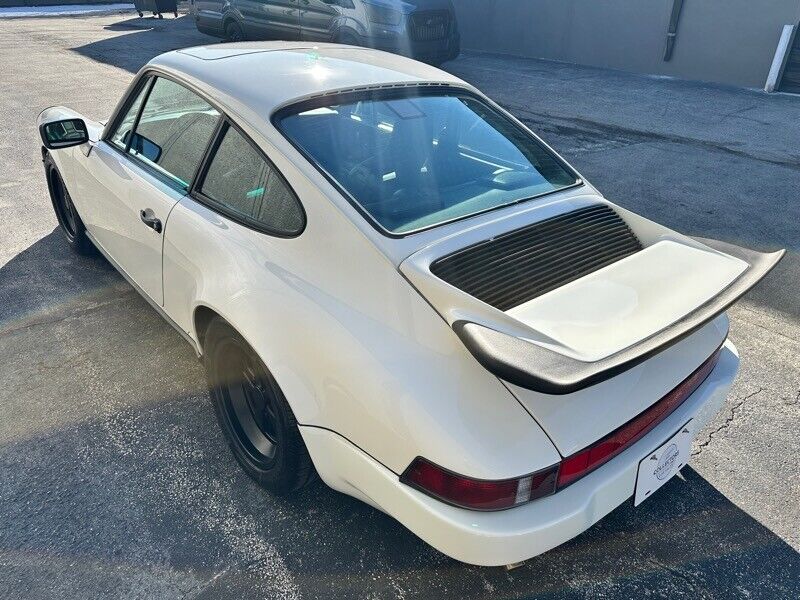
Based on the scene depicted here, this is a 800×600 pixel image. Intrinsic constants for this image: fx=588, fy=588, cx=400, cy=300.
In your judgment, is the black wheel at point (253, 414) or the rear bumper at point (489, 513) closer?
the rear bumper at point (489, 513)

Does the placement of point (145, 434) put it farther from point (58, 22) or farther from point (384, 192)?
point (58, 22)

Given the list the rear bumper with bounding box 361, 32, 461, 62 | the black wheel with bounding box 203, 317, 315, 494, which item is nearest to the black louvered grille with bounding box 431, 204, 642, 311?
the black wheel with bounding box 203, 317, 315, 494

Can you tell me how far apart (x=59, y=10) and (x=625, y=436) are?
24.6 m

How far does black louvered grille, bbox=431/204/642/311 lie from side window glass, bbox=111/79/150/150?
202 cm

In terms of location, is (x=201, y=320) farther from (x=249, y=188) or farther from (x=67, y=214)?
(x=67, y=214)

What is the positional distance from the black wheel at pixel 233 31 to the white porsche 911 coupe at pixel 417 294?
414 inches

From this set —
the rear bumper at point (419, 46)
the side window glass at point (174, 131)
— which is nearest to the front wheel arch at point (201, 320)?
the side window glass at point (174, 131)

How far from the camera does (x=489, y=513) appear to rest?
1573mm

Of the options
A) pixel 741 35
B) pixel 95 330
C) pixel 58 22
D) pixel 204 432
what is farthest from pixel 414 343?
pixel 58 22

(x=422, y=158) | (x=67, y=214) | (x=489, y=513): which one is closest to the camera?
(x=489, y=513)

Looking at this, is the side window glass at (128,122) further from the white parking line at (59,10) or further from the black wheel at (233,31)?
the white parking line at (59,10)

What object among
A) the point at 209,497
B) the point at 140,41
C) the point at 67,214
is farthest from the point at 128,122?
the point at 140,41

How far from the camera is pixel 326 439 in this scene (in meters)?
1.83

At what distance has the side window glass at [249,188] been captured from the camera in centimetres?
207
